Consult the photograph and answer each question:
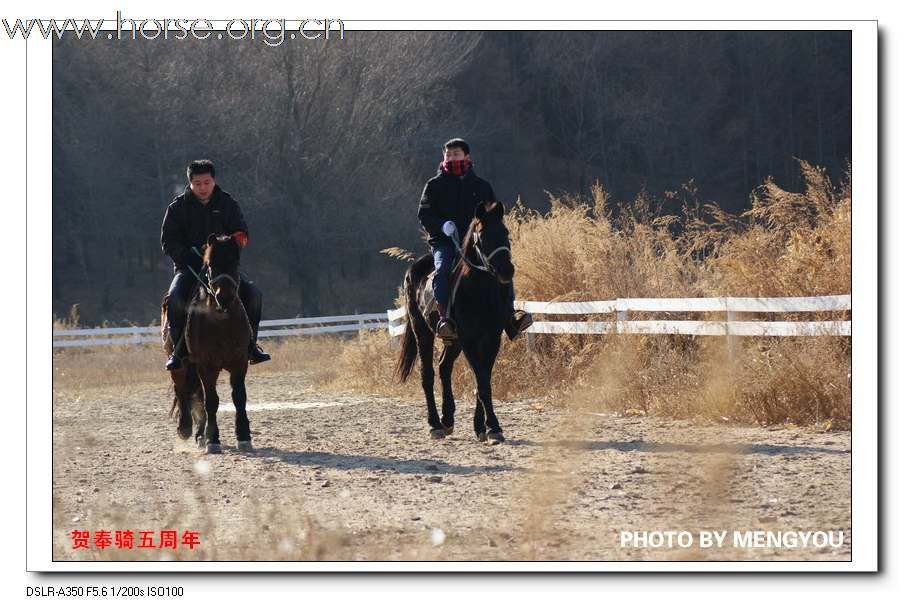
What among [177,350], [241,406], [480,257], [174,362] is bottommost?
[241,406]

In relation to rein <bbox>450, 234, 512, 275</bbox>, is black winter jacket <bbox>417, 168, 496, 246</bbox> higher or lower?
higher

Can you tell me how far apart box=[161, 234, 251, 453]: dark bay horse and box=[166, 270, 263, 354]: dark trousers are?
0.16 meters

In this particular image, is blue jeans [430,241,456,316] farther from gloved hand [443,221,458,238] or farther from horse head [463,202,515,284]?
horse head [463,202,515,284]

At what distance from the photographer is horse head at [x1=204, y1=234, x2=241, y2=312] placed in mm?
10648

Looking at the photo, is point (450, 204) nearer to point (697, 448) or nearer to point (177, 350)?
point (177, 350)

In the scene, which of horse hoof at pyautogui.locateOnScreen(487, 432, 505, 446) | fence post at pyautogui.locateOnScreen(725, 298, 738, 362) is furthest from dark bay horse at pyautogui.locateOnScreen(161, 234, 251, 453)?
fence post at pyautogui.locateOnScreen(725, 298, 738, 362)

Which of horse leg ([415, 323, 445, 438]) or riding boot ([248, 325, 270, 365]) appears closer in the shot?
riding boot ([248, 325, 270, 365])

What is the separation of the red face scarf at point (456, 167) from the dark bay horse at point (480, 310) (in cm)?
73

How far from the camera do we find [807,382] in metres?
11.4

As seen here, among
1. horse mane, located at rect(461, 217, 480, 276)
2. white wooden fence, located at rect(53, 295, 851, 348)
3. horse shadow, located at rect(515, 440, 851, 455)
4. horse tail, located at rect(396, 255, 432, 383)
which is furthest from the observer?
horse tail, located at rect(396, 255, 432, 383)

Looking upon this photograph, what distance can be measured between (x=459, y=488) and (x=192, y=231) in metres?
4.29

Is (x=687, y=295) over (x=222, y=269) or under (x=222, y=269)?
under

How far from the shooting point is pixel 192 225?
37.8 feet

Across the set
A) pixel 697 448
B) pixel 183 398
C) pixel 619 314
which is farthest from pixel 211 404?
pixel 619 314
